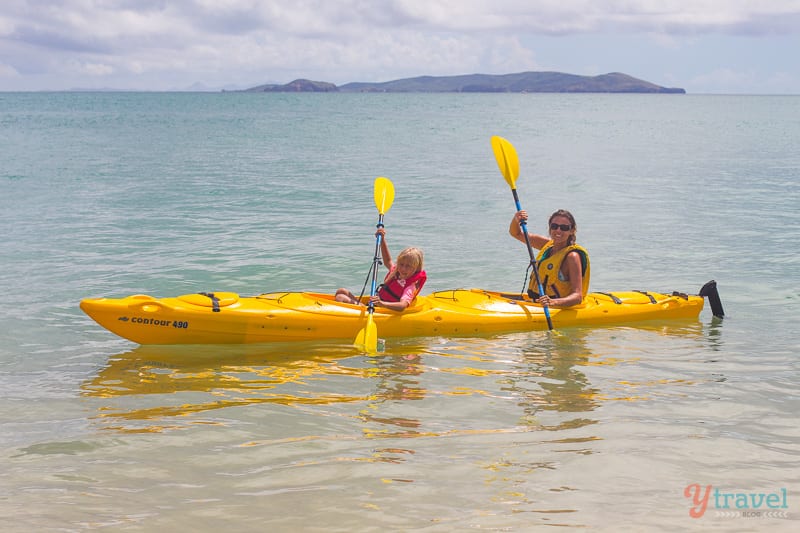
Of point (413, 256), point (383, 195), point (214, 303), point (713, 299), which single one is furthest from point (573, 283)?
point (214, 303)

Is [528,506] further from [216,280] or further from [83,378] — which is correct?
[216,280]

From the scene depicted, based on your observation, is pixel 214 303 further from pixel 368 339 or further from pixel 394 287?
pixel 394 287

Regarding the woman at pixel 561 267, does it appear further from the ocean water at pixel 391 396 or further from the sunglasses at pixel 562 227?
the ocean water at pixel 391 396

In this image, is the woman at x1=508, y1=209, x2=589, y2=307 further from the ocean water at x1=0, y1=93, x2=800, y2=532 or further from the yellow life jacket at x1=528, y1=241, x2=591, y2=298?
the ocean water at x1=0, y1=93, x2=800, y2=532

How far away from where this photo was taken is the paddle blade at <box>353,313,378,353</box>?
662 centimetres

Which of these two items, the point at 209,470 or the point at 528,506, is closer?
the point at 528,506

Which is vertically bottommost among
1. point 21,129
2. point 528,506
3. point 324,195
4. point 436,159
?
point 528,506

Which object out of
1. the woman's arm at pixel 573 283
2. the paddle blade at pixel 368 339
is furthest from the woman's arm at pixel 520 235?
the paddle blade at pixel 368 339

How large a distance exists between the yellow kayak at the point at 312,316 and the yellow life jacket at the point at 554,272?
0.60 ft

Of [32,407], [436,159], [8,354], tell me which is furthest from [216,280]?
[436,159]

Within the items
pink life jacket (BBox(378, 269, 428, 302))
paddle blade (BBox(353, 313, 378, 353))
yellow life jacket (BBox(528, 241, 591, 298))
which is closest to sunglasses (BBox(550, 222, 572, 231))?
yellow life jacket (BBox(528, 241, 591, 298))

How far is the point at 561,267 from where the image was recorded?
7.45 m

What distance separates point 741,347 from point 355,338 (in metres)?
3.44

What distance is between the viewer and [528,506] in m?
3.81
